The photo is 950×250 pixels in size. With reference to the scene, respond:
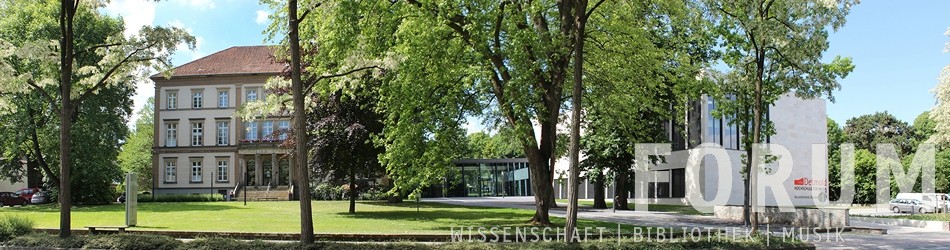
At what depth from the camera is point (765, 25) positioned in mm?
15320

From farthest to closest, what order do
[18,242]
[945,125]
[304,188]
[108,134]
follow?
[108,134] < [945,125] < [18,242] < [304,188]

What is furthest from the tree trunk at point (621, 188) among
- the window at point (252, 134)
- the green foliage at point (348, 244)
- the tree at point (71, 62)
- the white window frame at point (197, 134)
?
the white window frame at point (197, 134)

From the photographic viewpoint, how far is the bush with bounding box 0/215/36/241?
48.4ft

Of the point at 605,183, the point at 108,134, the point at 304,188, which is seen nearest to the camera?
the point at 304,188

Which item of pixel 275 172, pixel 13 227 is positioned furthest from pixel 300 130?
pixel 275 172

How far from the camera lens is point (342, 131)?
2744cm

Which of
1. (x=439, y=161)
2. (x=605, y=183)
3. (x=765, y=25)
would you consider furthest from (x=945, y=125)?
(x=439, y=161)

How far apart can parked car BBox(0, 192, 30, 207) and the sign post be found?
32.9m

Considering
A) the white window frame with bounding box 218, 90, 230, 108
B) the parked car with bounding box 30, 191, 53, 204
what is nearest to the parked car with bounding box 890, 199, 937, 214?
the white window frame with bounding box 218, 90, 230, 108

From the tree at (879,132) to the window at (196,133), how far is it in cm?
6436

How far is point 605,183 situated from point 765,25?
62.3 feet

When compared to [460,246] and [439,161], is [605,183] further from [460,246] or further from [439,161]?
[460,246]

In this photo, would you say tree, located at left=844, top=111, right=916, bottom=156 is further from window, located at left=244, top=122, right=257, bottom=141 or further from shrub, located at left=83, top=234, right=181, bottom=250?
shrub, located at left=83, top=234, right=181, bottom=250

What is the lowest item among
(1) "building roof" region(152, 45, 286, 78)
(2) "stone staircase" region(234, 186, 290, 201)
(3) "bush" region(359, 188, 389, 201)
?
(2) "stone staircase" region(234, 186, 290, 201)
